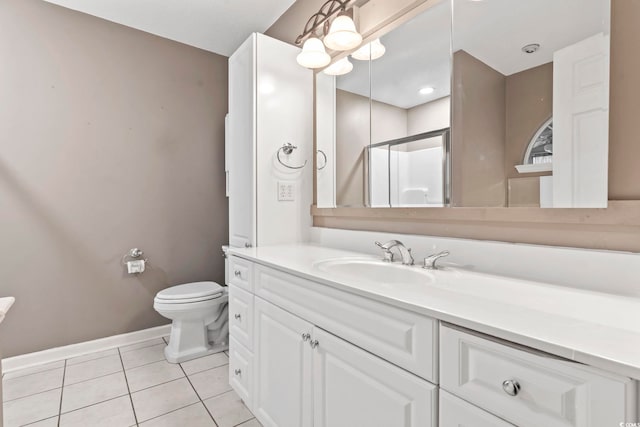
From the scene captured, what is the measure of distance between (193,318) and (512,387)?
203 cm

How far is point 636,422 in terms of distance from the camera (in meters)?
0.47

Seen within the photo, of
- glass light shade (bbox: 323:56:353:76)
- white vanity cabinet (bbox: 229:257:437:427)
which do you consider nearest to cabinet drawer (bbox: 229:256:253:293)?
white vanity cabinet (bbox: 229:257:437:427)

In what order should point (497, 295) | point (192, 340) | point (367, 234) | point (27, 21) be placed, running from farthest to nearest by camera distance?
point (192, 340) → point (27, 21) → point (367, 234) → point (497, 295)

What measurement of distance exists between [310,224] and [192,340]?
1179mm

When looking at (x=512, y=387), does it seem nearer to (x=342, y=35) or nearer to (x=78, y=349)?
(x=342, y=35)

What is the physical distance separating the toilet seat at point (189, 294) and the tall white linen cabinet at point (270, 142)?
432 mm

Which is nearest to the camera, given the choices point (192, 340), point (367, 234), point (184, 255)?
point (367, 234)

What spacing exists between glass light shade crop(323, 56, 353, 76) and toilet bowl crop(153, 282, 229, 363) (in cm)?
168

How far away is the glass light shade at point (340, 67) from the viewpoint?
1.80 meters

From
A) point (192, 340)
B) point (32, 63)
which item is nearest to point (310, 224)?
point (192, 340)

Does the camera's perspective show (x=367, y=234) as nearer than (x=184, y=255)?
Yes

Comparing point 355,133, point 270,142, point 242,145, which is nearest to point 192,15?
point 242,145

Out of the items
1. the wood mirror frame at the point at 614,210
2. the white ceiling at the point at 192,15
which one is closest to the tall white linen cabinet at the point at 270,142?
the white ceiling at the point at 192,15

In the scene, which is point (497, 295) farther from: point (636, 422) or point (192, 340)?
point (192, 340)
